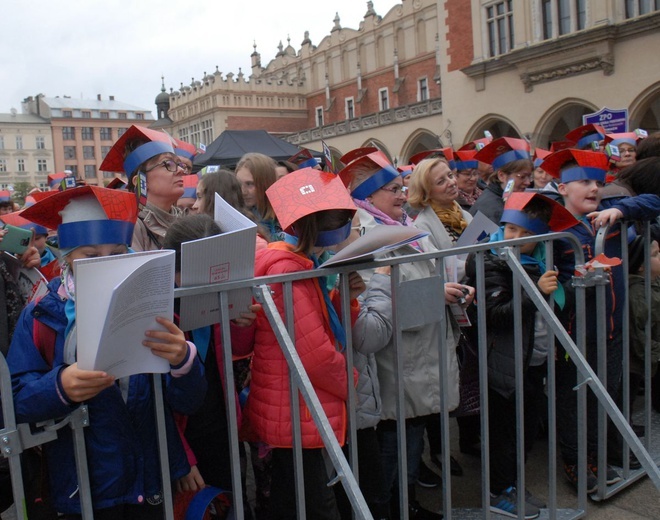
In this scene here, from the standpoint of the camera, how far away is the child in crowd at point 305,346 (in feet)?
7.43

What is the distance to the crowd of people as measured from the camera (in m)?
1.92

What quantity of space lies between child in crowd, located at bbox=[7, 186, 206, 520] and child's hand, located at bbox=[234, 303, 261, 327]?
0.23 m

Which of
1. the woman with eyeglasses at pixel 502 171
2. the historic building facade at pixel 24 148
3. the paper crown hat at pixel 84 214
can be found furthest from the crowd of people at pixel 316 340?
the historic building facade at pixel 24 148

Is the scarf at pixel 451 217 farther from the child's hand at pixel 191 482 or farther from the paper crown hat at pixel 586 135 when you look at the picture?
the paper crown hat at pixel 586 135

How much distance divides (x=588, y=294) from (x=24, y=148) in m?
89.9

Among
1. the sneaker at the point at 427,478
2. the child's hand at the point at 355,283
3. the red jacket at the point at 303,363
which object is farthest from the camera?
the sneaker at the point at 427,478

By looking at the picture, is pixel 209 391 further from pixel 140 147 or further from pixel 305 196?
pixel 140 147

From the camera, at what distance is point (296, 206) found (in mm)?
2311

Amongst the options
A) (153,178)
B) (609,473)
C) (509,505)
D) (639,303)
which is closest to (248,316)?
(153,178)

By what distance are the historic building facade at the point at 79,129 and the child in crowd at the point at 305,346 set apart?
8296 cm

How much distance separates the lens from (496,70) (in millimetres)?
23438

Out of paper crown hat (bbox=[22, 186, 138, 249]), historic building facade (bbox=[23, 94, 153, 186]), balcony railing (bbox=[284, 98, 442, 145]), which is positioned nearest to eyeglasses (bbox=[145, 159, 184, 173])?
paper crown hat (bbox=[22, 186, 138, 249])

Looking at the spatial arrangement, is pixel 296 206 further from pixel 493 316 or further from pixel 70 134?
pixel 70 134

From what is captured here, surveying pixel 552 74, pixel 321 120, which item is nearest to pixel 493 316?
pixel 552 74
